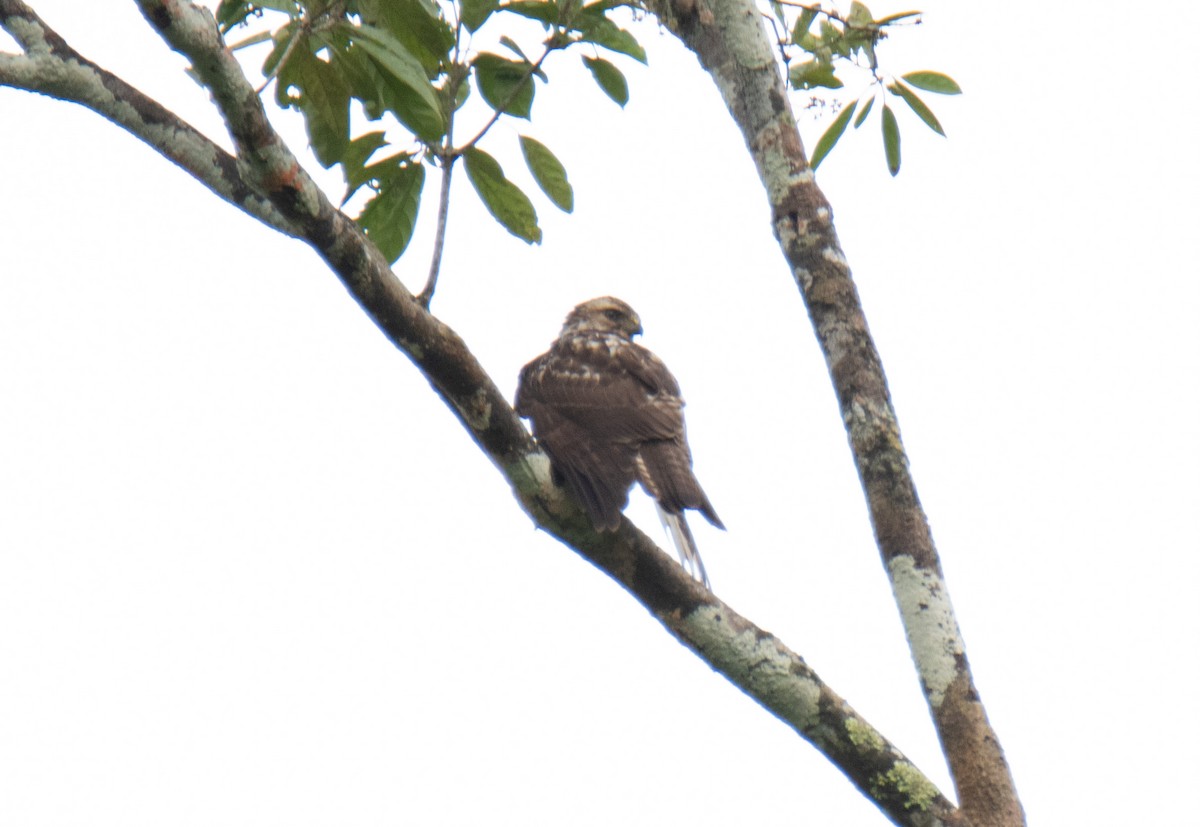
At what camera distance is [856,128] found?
5285 millimetres

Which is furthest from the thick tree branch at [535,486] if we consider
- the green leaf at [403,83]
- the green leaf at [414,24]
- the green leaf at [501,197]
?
the green leaf at [501,197]

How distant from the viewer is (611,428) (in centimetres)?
484

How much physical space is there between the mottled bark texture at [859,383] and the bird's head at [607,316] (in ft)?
9.53

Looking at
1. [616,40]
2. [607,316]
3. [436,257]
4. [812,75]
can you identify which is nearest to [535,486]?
[436,257]

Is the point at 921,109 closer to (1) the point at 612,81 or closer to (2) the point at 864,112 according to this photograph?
(2) the point at 864,112

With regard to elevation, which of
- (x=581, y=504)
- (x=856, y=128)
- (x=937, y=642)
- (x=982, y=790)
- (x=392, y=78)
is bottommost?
(x=982, y=790)

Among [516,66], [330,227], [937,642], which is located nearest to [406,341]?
[330,227]

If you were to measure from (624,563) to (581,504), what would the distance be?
0.74ft

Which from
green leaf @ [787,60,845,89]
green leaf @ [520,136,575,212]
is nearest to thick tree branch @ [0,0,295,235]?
green leaf @ [520,136,575,212]

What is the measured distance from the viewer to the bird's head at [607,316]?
302 inches

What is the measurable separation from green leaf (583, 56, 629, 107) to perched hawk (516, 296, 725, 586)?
0.93 metres

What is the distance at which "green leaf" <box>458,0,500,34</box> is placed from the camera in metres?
4.00

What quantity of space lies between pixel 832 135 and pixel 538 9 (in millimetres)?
1401

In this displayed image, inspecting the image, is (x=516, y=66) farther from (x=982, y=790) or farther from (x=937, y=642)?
(x=982, y=790)
